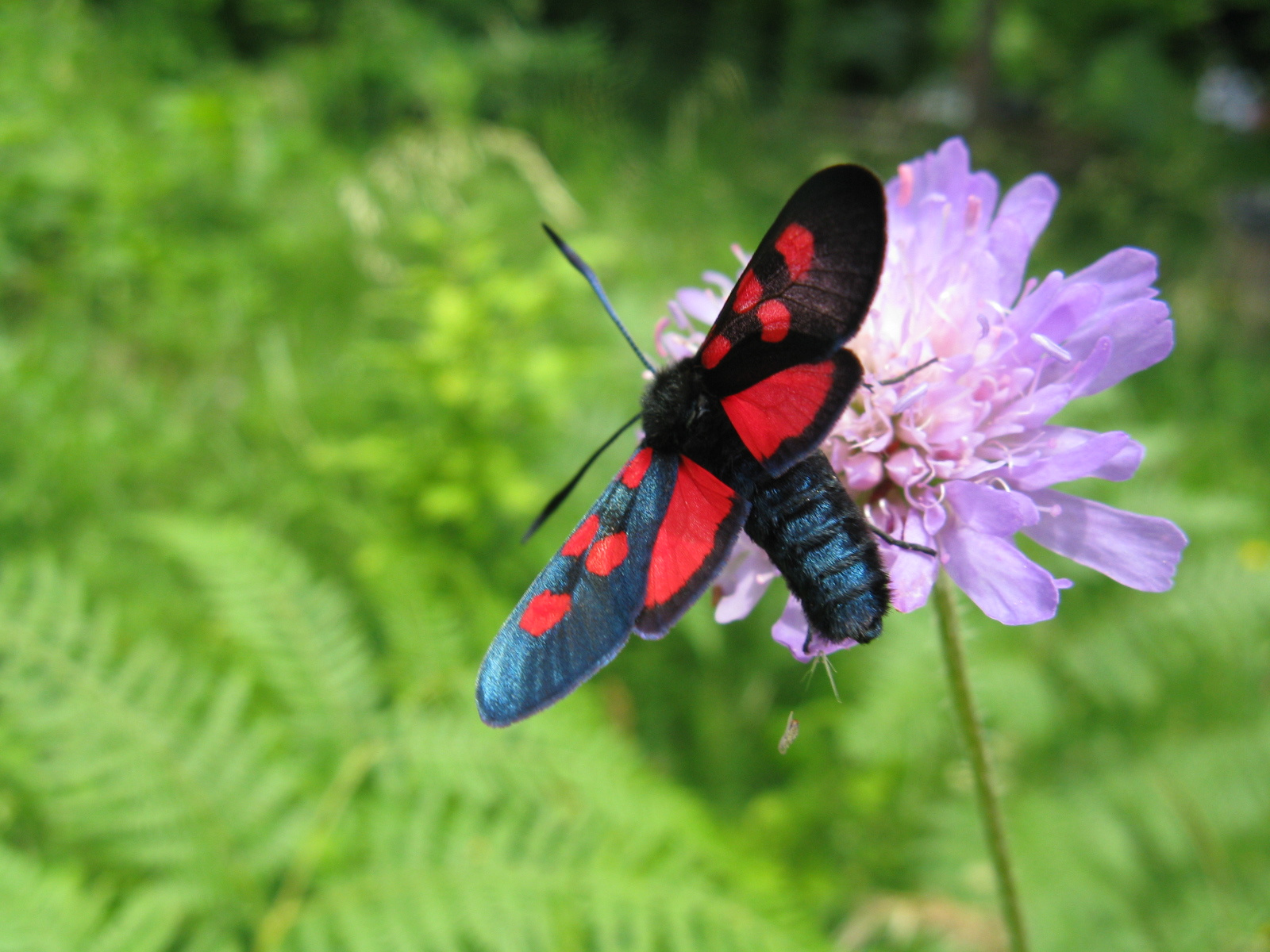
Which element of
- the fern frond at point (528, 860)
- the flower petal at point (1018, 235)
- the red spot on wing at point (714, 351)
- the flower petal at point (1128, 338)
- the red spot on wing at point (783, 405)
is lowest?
the fern frond at point (528, 860)

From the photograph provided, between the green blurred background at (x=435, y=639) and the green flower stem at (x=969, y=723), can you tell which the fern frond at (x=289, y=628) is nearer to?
the green blurred background at (x=435, y=639)

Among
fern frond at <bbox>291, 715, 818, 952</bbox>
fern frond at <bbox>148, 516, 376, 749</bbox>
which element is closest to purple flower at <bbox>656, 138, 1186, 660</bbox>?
fern frond at <bbox>291, 715, 818, 952</bbox>

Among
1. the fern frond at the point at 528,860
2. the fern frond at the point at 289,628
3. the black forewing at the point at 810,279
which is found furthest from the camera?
the fern frond at the point at 289,628

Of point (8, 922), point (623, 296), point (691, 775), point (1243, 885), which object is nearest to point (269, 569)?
point (8, 922)

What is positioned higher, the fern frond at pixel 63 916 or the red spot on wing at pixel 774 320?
the red spot on wing at pixel 774 320

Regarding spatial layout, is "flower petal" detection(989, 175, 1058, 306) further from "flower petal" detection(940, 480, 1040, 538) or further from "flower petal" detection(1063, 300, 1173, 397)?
"flower petal" detection(940, 480, 1040, 538)

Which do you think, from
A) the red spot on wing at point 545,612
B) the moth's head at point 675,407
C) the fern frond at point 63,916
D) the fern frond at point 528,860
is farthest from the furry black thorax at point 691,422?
the fern frond at point 63,916

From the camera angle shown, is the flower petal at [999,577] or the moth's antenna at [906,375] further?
the moth's antenna at [906,375]
